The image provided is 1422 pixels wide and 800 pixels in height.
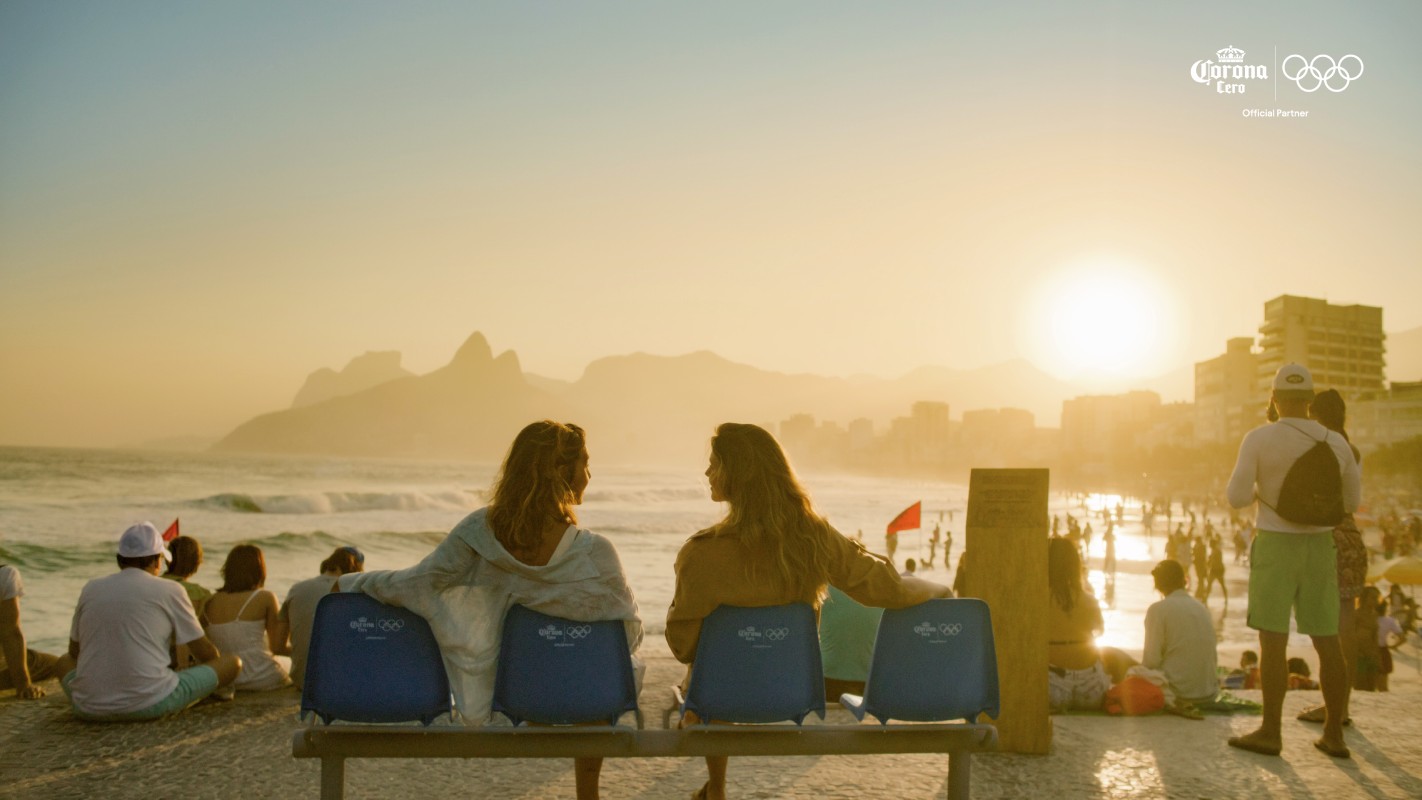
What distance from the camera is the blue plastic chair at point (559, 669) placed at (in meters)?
3.38

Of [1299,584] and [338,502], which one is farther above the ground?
[1299,584]

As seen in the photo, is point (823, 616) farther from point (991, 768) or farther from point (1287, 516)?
point (1287, 516)

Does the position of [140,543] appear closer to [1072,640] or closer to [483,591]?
[483,591]

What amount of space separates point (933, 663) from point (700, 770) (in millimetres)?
1904

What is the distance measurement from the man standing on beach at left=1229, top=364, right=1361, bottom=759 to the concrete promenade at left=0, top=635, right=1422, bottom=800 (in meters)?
0.31

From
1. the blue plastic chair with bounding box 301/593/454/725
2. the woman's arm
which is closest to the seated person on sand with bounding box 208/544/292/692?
the woman's arm

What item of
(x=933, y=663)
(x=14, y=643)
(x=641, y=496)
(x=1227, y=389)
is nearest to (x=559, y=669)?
(x=933, y=663)

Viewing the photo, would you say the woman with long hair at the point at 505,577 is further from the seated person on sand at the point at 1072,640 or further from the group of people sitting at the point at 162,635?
the seated person on sand at the point at 1072,640

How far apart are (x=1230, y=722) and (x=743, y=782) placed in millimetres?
3393

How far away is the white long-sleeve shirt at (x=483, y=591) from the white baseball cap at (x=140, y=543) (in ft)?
9.17

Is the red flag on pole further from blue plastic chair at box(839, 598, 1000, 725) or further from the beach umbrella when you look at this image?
blue plastic chair at box(839, 598, 1000, 725)

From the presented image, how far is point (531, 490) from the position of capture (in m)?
3.46

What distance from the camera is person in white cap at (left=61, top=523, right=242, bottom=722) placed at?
5.29m

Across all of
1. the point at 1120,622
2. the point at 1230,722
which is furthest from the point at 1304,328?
the point at 1230,722
